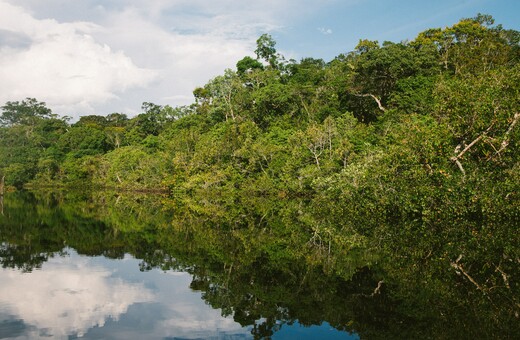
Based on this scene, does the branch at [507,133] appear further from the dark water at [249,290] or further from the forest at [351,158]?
the dark water at [249,290]

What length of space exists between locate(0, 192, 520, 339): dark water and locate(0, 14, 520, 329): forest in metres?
0.22

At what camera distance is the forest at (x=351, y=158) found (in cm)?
1502

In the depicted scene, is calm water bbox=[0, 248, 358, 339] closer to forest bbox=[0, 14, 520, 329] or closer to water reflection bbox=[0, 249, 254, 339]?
water reflection bbox=[0, 249, 254, 339]

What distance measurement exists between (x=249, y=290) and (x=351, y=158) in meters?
25.1

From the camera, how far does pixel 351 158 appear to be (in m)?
33.3

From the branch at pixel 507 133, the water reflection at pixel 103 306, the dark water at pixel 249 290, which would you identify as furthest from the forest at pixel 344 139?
the water reflection at pixel 103 306

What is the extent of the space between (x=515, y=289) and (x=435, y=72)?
3409 centimetres

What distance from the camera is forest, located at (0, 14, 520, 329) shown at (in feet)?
49.3

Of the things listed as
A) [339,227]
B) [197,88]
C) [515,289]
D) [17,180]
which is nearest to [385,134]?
[339,227]

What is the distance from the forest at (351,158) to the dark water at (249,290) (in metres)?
0.22

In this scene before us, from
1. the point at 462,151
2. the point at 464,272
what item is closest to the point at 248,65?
the point at 462,151

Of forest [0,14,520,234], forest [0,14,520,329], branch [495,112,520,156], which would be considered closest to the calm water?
forest [0,14,520,329]

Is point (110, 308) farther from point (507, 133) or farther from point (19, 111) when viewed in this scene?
point (19, 111)

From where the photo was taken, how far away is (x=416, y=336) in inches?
265
